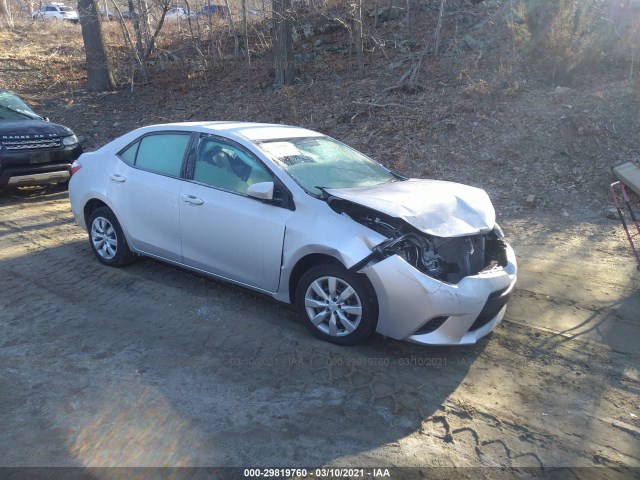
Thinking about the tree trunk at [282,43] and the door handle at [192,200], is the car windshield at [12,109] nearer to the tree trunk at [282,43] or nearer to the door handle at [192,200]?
the tree trunk at [282,43]

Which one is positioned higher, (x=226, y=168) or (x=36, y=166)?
(x=226, y=168)

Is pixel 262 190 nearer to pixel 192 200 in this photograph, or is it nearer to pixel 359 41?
pixel 192 200

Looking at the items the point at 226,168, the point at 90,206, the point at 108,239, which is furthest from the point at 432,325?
the point at 90,206

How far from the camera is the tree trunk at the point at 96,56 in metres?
16.1

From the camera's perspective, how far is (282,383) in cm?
409

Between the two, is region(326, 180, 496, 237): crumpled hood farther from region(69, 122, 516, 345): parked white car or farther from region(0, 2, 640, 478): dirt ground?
Answer: region(0, 2, 640, 478): dirt ground

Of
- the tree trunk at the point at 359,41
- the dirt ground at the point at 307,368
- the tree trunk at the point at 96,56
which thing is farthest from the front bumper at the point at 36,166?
the tree trunk at the point at 96,56

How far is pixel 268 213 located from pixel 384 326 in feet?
4.46

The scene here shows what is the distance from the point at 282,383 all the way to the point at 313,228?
122 centimetres

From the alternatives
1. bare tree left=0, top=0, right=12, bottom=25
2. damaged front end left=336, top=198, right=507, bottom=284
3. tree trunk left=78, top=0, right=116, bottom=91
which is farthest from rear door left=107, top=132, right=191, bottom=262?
bare tree left=0, top=0, right=12, bottom=25

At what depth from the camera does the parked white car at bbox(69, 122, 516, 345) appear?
4.29m

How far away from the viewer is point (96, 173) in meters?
6.32

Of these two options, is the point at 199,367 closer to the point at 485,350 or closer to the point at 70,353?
the point at 70,353

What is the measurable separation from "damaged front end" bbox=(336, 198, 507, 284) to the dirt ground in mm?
669
